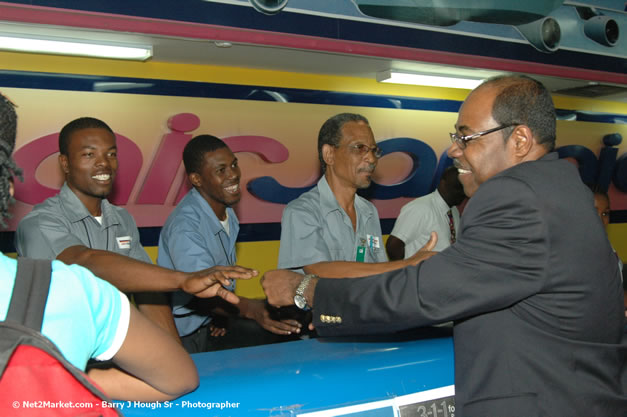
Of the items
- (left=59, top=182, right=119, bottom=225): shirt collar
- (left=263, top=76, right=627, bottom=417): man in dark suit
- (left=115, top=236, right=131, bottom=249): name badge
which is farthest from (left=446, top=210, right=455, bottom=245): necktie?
(left=263, top=76, right=627, bottom=417): man in dark suit

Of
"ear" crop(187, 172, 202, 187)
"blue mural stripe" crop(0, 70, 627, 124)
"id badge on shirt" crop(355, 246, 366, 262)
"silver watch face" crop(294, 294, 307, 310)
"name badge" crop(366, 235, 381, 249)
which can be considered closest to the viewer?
"silver watch face" crop(294, 294, 307, 310)

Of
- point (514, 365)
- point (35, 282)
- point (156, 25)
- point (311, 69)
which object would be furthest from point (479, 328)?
point (311, 69)

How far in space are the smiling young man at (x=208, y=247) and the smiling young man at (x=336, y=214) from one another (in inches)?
13.2

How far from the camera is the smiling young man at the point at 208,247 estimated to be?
2.90 m

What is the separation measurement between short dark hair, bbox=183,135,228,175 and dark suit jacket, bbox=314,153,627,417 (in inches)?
86.0

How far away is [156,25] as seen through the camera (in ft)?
12.9

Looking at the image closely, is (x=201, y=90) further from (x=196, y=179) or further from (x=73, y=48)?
(x=196, y=179)

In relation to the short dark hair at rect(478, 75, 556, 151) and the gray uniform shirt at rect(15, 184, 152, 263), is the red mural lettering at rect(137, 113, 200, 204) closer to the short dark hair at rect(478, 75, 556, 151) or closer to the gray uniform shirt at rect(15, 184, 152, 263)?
the gray uniform shirt at rect(15, 184, 152, 263)

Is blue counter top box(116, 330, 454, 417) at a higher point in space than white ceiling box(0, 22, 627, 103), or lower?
lower

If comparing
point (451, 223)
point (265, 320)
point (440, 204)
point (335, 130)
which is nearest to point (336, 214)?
point (335, 130)

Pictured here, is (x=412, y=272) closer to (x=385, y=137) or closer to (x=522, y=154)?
(x=522, y=154)

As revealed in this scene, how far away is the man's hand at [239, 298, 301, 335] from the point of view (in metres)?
2.54

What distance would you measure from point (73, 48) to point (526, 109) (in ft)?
12.1

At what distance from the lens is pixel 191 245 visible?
290 cm
